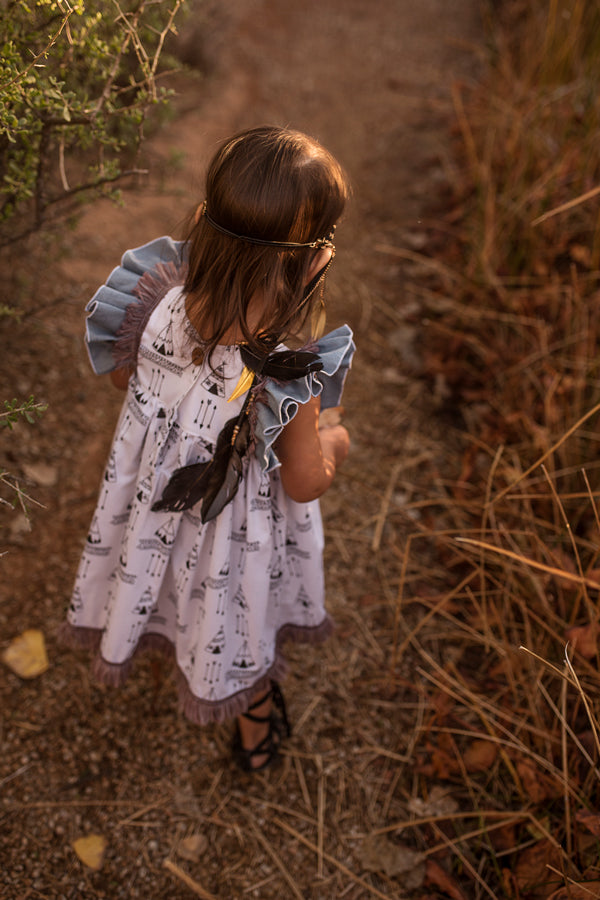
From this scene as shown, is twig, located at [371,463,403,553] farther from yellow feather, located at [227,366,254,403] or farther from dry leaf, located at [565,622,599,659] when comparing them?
yellow feather, located at [227,366,254,403]

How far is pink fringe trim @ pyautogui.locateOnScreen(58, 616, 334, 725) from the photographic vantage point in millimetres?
1509

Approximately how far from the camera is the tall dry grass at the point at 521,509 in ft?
5.10

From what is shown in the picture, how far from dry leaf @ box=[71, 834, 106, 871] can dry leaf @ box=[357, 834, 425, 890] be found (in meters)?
0.60

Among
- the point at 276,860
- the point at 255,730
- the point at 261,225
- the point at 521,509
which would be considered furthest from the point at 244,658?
the point at 521,509

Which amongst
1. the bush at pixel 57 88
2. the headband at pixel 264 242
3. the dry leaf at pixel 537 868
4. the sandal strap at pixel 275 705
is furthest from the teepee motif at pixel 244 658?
the bush at pixel 57 88

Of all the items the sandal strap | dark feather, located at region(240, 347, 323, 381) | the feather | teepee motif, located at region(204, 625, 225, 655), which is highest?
dark feather, located at region(240, 347, 323, 381)

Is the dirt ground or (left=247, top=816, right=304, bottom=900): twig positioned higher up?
the dirt ground

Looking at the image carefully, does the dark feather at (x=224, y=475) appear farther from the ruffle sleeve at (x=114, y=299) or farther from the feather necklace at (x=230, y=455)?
the ruffle sleeve at (x=114, y=299)

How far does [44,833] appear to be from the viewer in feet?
4.99

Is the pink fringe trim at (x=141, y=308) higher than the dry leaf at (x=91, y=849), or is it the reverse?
the pink fringe trim at (x=141, y=308)

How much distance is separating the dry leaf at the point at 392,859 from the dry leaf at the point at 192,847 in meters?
0.37

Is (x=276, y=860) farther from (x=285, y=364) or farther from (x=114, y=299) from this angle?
(x=114, y=299)

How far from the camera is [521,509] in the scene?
213 centimetres

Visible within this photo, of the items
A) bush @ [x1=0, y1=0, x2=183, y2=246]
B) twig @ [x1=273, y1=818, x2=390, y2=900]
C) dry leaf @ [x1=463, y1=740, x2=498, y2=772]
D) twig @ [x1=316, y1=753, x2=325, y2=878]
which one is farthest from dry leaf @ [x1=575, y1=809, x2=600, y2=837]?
bush @ [x1=0, y1=0, x2=183, y2=246]
